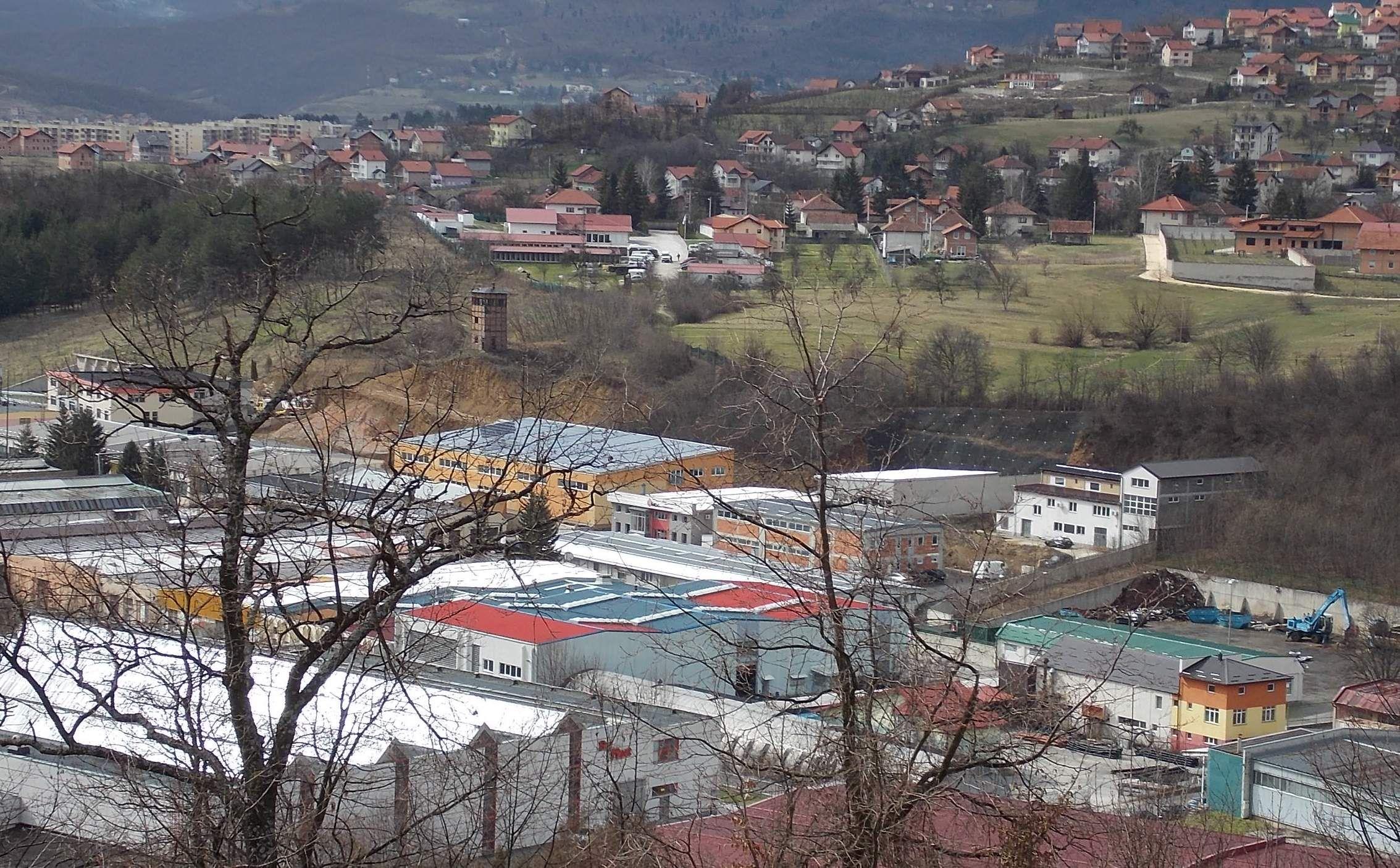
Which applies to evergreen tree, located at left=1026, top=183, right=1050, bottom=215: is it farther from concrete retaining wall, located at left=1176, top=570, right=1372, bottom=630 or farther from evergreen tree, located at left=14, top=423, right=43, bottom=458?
evergreen tree, located at left=14, top=423, right=43, bottom=458

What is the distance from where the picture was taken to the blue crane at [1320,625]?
11.8 metres

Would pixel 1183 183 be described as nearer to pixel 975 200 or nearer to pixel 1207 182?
pixel 1207 182

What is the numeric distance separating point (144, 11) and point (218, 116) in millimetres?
53004

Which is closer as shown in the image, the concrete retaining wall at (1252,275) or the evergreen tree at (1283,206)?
the concrete retaining wall at (1252,275)

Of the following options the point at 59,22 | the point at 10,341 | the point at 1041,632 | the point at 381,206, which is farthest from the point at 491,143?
the point at 59,22

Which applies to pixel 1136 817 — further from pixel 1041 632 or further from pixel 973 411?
pixel 973 411

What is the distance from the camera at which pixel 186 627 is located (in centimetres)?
245

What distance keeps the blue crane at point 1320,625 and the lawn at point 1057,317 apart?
5.30 metres

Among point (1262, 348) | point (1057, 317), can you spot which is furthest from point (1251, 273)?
point (1262, 348)

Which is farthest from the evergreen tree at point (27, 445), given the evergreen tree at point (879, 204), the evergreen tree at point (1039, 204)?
the evergreen tree at point (1039, 204)

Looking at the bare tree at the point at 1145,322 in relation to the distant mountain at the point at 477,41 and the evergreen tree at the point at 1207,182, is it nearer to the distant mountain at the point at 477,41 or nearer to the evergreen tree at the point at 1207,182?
the evergreen tree at the point at 1207,182

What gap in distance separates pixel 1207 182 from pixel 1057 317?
887 cm

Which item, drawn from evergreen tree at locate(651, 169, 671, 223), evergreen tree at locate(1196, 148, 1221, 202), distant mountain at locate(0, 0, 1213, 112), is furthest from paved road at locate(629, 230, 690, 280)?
distant mountain at locate(0, 0, 1213, 112)

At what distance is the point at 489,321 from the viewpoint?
18453mm
